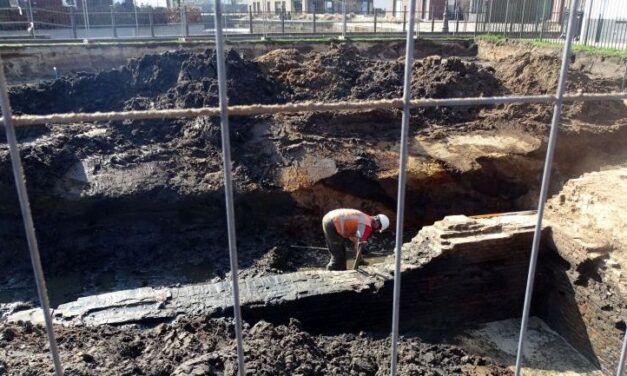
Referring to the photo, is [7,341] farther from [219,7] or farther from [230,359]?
[219,7]

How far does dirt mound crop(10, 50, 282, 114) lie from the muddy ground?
4 centimetres

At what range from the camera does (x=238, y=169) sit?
384 inches

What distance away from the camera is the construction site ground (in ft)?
20.4

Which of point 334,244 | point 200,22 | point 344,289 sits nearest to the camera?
point 344,289

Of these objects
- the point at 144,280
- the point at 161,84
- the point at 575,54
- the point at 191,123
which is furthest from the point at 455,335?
the point at 575,54

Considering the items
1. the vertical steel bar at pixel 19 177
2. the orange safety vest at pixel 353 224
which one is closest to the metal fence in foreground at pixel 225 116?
the vertical steel bar at pixel 19 177

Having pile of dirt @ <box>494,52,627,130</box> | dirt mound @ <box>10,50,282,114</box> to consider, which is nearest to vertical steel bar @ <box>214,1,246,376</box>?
dirt mound @ <box>10,50,282,114</box>

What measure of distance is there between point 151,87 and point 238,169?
435 cm

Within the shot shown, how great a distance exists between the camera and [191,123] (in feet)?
36.4

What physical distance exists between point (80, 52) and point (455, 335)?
1460 cm

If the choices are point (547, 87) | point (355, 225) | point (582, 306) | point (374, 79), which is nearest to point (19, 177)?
point (355, 225)

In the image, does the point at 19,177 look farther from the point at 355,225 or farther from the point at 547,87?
the point at 547,87

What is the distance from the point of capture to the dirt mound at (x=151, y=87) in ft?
38.7

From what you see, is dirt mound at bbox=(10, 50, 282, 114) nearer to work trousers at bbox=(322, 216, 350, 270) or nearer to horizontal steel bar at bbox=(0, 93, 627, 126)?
work trousers at bbox=(322, 216, 350, 270)
